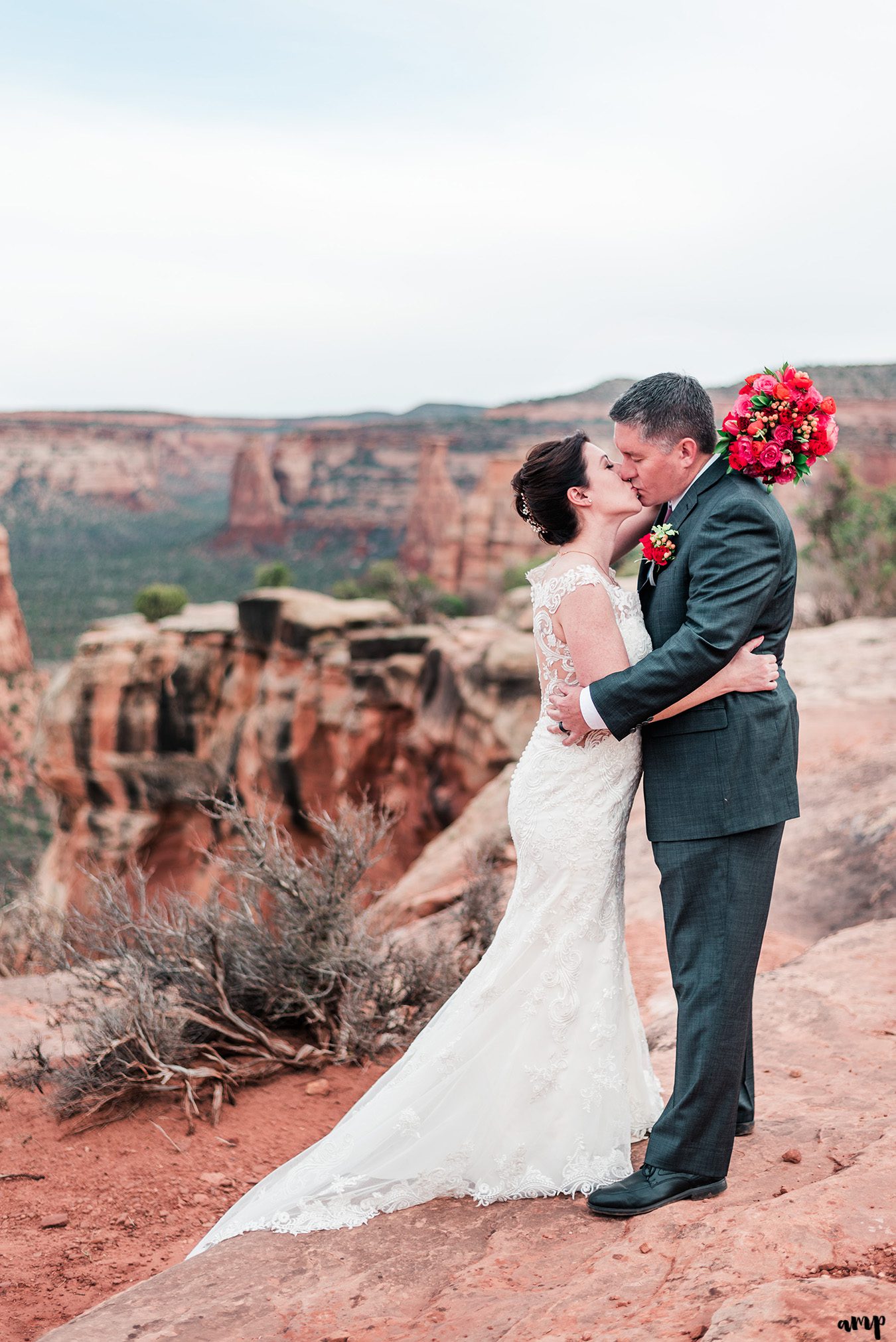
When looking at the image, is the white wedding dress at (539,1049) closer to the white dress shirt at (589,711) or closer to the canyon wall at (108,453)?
the white dress shirt at (589,711)

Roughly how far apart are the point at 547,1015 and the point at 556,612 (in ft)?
3.72

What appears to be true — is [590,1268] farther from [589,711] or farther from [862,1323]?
[589,711]

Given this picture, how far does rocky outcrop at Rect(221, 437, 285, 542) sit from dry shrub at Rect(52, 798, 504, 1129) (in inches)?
3063

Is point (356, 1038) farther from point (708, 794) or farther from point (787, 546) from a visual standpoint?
point (787, 546)

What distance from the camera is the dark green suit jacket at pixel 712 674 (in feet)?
8.64

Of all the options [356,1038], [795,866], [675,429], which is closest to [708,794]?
[675,429]

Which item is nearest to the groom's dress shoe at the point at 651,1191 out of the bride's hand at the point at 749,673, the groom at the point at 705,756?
the groom at the point at 705,756

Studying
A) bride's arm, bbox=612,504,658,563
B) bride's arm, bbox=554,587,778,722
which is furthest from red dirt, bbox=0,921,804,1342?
bride's arm, bbox=612,504,658,563

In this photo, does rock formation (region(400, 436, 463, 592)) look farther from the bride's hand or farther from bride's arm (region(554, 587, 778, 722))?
the bride's hand

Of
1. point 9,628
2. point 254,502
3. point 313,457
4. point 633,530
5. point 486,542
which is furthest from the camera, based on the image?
point 313,457

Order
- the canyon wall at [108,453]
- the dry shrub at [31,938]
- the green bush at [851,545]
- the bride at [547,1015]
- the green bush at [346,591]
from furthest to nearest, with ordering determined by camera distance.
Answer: the canyon wall at [108,453] → the green bush at [346,591] → the green bush at [851,545] → the dry shrub at [31,938] → the bride at [547,1015]

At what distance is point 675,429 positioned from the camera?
2.83 m

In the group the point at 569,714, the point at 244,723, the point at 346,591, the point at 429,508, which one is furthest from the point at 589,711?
the point at 429,508

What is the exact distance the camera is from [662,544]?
282cm
